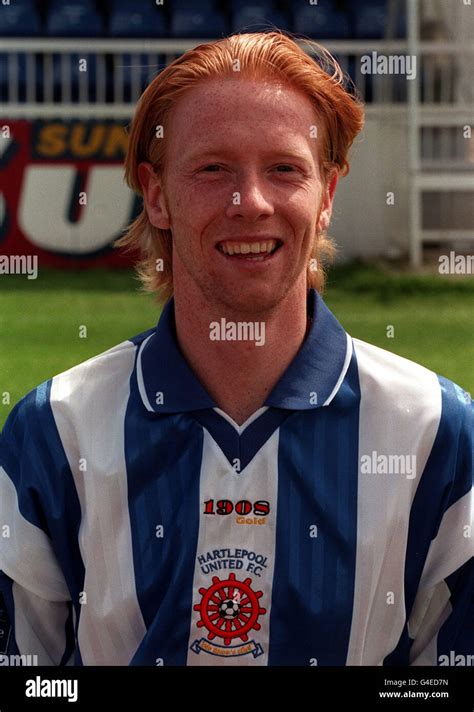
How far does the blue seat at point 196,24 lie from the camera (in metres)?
5.59

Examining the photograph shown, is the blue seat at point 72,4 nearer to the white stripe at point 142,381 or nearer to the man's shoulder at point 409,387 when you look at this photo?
the white stripe at point 142,381

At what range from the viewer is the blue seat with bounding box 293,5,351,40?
5.65 metres

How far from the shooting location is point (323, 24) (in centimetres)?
570

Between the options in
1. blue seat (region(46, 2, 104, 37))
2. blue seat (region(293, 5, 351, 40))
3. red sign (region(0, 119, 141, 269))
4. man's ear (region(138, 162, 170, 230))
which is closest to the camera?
man's ear (region(138, 162, 170, 230))

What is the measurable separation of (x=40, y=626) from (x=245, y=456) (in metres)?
0.32

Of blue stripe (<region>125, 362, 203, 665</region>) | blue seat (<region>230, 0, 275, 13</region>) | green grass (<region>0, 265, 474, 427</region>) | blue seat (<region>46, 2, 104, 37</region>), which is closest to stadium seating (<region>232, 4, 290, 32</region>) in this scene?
blue seat (<region>230, 0, 275, 13</region>)

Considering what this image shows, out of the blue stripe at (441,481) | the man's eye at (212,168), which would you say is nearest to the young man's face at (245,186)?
the man's eye at (212,168)

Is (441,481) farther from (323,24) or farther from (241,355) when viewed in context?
(323,24)

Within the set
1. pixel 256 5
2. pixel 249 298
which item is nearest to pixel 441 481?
pixel 249 298

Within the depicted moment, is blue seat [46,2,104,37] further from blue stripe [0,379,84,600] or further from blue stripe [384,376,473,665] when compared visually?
blue stripe [384,376,473,665]

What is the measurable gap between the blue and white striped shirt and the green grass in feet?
9.48

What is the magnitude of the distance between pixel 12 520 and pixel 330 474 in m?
0.36

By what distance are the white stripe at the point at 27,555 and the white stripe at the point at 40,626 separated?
2 cm

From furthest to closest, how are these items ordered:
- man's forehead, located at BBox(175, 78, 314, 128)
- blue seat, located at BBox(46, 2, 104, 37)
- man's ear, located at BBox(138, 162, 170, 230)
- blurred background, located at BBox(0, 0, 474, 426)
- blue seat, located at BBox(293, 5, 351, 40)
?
1. blue seat, located at BBox(46, 2, 104, 37)
2. blue seat, located at BBox(293, 5, 351, 40)
3. blurred background, located at BBox(0, 0, 474, 426)
4. man's ear, located at BBox(138, 162, 170, 230)
5. man's forehead, located at BBox(175, 78, 314, 128)
